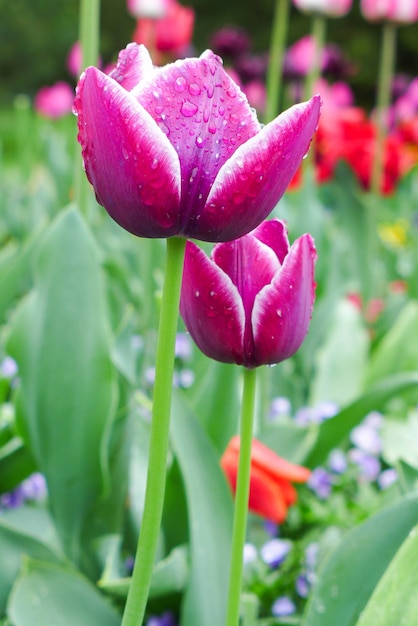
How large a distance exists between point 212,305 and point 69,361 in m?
0.40

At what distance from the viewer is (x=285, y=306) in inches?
22.8

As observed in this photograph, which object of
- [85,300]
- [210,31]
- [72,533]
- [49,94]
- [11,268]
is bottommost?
[210,31]

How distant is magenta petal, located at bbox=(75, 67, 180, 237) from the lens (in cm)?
47

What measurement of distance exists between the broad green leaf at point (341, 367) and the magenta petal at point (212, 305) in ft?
2.99

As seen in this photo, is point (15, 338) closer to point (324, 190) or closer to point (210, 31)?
point (324, 190)

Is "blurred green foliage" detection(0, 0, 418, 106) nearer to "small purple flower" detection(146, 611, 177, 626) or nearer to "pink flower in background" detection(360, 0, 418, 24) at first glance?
"pink flower in background" detection(360, 0, 418, 24)

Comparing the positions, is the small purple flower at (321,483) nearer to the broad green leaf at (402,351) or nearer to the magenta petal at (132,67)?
the broad green leaf at (402,351)

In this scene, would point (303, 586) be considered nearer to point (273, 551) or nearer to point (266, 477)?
point (273, 551)

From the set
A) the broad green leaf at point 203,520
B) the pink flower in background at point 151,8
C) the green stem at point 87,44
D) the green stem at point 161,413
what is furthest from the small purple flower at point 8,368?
the pink flower in background at point 151,8

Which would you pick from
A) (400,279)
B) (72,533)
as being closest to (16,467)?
(72,533)

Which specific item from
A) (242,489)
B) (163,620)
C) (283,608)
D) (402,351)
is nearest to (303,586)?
(283,608)

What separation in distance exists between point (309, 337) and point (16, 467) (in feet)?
2.42

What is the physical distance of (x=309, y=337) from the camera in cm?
168

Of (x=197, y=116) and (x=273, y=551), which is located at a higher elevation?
(x=197, y=116)
